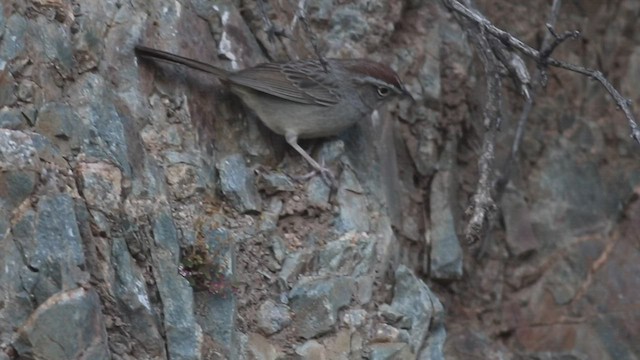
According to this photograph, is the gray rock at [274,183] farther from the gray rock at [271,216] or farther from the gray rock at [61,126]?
the gray rock at [61,126]

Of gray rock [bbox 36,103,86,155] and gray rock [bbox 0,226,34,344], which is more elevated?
gray rock [bbox 36,103,86,155]

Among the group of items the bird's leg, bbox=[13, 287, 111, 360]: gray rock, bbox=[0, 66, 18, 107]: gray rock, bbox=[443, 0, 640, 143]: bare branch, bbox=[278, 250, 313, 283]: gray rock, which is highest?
bbox=[443, 0, 640, 143]: bare branch

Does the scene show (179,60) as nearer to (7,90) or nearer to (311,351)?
(7,90)

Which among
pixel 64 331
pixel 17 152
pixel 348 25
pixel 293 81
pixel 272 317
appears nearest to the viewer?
pixel 64 331

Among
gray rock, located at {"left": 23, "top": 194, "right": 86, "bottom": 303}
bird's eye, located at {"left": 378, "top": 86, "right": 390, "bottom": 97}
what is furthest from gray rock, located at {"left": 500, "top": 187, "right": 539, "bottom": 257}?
gray rock, located at {"left": 23, "top": 194, "right": 86, "bottom": 303}

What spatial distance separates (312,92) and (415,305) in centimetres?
173

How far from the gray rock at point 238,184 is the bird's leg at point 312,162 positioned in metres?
0.51

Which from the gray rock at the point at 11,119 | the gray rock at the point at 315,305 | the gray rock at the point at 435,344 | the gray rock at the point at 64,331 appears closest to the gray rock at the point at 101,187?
the gray rock at the point at 11,119

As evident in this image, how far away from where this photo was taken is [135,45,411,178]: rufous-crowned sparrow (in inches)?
319

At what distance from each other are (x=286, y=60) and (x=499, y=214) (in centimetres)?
194

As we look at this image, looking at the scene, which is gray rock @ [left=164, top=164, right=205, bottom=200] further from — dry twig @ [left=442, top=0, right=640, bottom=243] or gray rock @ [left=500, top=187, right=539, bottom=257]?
gray rock @ [left=500, top=187, right=539, bottom=257]

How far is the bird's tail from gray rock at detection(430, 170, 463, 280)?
179 cm

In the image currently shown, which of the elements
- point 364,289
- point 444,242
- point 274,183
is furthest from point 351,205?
point 444,242

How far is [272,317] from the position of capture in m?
7.07
